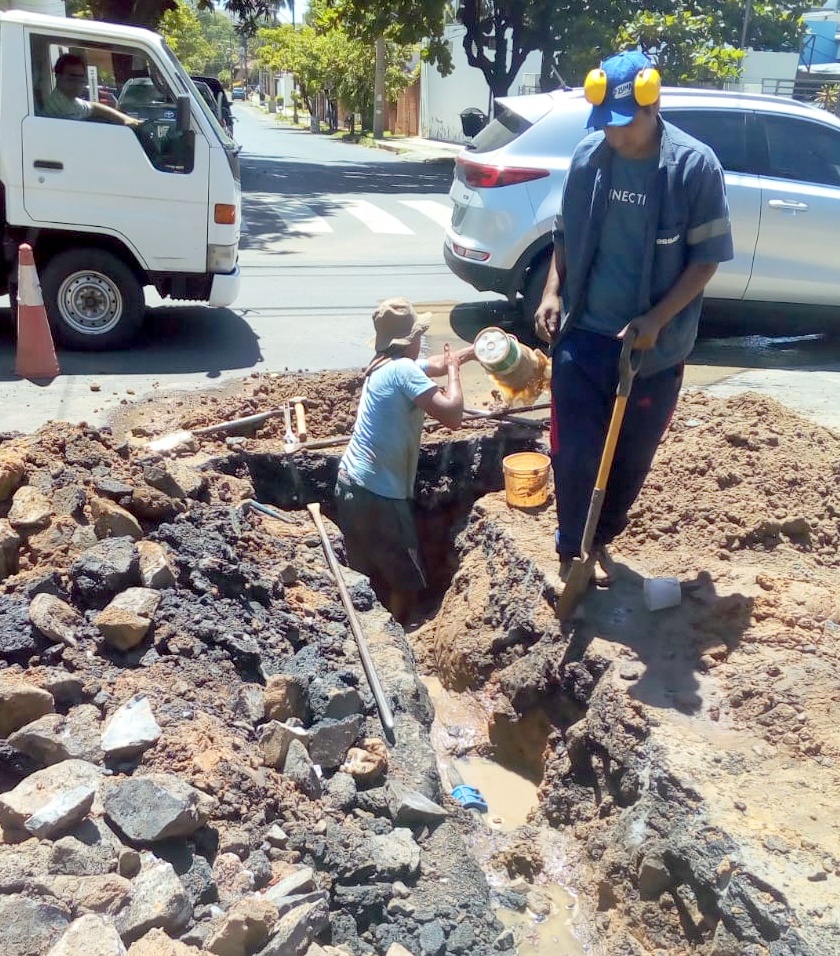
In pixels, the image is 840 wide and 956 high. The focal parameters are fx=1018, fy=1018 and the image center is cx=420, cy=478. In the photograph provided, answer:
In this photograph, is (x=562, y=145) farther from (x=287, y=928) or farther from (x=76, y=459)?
(x=287, y=928)

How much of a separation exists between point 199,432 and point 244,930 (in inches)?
156

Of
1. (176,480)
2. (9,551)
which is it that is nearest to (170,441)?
(176,480)

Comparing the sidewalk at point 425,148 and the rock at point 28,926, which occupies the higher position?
the sidewalk at point 425,148

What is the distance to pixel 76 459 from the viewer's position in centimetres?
482

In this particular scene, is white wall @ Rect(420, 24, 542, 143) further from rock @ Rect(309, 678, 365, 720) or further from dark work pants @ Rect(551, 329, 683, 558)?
rock @ Rect(309, 678, 365, 720)

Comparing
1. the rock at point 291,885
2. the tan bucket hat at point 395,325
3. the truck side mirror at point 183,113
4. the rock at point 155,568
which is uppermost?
the truck side mirror at point 183,113

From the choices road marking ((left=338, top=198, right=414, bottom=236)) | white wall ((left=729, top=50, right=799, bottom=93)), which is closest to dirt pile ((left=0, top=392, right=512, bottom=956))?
road marking ((left=338, top=198, right=414, bottom=236))

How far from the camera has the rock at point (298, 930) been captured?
8.43 ft

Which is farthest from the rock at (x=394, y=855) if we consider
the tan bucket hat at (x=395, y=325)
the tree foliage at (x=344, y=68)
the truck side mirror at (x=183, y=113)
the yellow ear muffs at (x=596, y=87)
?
the tree foliage at (x=344, y=68)

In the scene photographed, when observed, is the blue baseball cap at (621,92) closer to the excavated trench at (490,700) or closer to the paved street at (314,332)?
the excavated trench at (490,700)

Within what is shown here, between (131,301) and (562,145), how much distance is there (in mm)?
3681

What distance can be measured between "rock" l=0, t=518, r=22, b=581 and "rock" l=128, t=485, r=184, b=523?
507 mm

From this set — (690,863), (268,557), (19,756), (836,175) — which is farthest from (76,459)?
(836,175)

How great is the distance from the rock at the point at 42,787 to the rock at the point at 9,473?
72.4 inches
